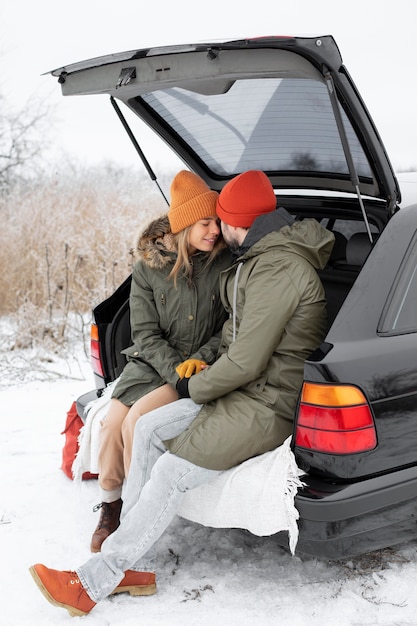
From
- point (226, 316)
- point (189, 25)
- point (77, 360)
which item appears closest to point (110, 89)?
point (226, 316)

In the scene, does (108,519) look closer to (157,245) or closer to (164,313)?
(164,313)

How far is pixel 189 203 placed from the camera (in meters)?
3.27

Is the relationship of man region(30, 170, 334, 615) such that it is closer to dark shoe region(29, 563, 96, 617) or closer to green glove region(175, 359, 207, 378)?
dark shoe region(29, 563, 96, 617)

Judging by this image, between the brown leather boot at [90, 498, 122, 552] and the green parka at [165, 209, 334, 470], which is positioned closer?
the green parka at [165, 209, 334, 470]

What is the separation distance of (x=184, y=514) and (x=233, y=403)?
489 millimetres

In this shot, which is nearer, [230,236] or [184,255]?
[230,236]

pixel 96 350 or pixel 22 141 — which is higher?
pixel 22 141

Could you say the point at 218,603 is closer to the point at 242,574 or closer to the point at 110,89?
the point at 242,574

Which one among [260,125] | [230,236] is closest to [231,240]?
[230,236]

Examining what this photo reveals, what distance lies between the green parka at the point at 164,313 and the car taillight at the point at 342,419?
2.92ft

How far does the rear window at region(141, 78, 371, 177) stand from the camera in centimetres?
324

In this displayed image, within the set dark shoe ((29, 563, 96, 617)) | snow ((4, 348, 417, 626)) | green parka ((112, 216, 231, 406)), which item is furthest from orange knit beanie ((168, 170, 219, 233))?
dark shoe ((29, 563, 96, 617))

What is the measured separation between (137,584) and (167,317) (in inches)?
46.4

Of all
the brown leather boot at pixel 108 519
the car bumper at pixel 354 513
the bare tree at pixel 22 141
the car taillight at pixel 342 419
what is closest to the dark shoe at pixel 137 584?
the brown leather boot at pixel 108 519
